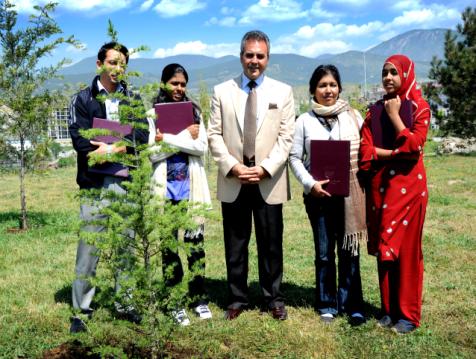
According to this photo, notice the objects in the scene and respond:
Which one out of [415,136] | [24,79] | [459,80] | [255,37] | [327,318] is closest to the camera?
[415,136]

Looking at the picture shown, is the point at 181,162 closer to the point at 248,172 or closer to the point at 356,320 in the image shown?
the point at 248,172

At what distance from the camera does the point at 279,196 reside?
4438mm

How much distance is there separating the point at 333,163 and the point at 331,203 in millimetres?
409

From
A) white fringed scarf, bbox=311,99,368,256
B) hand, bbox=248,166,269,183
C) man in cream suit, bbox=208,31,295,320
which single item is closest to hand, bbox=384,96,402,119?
white fringed scarf, bbox=311,99,368,256

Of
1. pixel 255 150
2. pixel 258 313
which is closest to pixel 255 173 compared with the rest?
pixel 255 150

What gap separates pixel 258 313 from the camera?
187 inches

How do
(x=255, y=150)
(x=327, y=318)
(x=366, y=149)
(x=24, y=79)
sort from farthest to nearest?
(x=24, y=79), (x=327, y=318), (x=255, y=150), (x=366, y=149)

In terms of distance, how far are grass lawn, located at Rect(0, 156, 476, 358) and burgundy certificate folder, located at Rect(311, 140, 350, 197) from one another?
4.22ft

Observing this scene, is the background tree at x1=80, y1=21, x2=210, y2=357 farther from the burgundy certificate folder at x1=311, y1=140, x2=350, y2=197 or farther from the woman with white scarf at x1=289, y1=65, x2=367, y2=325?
the woman with white scarf at x1=289, y1=65, x2=367, y2=325

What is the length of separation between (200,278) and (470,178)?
1199cm

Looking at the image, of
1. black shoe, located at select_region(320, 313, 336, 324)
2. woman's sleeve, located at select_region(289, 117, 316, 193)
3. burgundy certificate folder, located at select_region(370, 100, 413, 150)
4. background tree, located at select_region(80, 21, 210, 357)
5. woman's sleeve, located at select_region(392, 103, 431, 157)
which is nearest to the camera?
background tree, located at select_region(80, 21, 210, 357)

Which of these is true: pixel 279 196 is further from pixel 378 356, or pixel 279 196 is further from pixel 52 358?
pixel 52 358

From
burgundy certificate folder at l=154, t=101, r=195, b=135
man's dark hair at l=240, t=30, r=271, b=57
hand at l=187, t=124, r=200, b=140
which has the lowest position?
hand at l=187, t=124, r=200, b=140

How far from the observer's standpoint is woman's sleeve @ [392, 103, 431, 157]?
3898 mm
